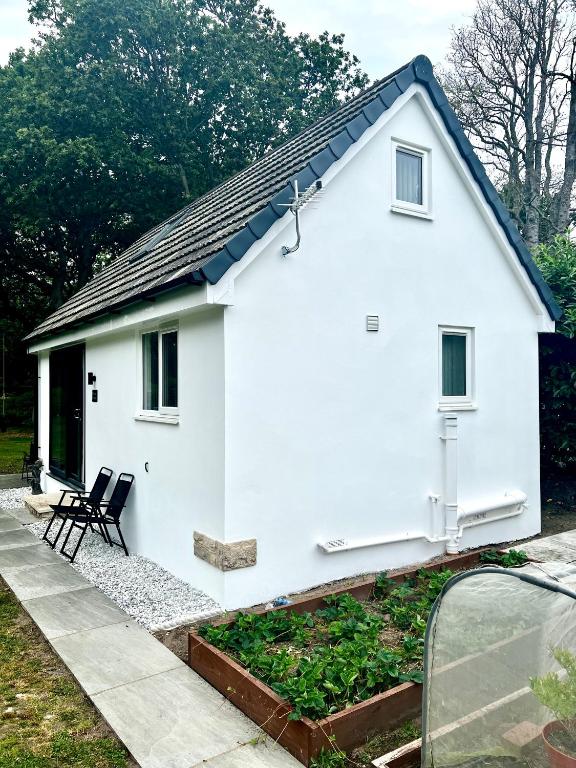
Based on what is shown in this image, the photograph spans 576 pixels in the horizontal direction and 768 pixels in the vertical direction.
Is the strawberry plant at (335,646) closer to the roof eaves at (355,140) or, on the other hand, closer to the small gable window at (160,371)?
the small gable window at (160,371)

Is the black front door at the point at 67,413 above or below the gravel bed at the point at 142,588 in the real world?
above

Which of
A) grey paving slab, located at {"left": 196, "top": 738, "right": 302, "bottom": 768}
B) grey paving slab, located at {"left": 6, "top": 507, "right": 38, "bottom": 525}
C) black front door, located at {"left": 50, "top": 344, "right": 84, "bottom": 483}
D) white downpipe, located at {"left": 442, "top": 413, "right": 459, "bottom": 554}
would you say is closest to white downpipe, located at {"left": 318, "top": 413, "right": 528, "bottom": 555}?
white downpipe, located at {"left": 442, "top": 413, "right": 459, "bottom": 554}

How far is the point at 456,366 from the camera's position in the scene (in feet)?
26.5

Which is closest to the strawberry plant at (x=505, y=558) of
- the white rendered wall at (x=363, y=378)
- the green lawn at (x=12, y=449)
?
the white rendered wall at (x=363, y=378)

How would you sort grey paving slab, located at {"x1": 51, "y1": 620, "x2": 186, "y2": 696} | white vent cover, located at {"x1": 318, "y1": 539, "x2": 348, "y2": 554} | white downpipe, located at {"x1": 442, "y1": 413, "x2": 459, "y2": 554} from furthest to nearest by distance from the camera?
white downpipe, located at {"x1": 442, "y1": 413, "x2": 459, "y2": 554}, white vent cover, located at {"x1": 318, "y1": 539, "x2": 348, "y2": 554}, grey paving slab, located at {"x1": 51, "y1": 620, "x2": 186, "y2": 696}

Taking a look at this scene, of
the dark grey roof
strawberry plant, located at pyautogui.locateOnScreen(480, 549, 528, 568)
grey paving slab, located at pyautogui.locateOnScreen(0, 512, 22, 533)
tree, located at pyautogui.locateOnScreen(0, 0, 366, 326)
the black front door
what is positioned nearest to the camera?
the dark grey roof

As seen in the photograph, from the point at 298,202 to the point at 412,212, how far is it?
7.22ft

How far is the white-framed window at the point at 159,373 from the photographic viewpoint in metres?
6.98

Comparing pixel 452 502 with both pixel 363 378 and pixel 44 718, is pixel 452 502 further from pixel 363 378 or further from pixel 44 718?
pixel 44 718

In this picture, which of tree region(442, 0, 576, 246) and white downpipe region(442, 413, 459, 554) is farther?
tree region(442, 0, 576, 246)

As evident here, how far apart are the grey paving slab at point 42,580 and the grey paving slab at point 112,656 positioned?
1.35 meters

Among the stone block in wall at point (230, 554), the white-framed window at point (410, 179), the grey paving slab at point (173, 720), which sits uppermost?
the white-framed window at point (410, 179)

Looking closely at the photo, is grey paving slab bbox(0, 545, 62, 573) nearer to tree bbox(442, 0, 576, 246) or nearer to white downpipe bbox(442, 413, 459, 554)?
white downpipe bbox(442, 413, 459, 554)

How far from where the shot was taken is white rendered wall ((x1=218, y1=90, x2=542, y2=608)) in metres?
5.85
